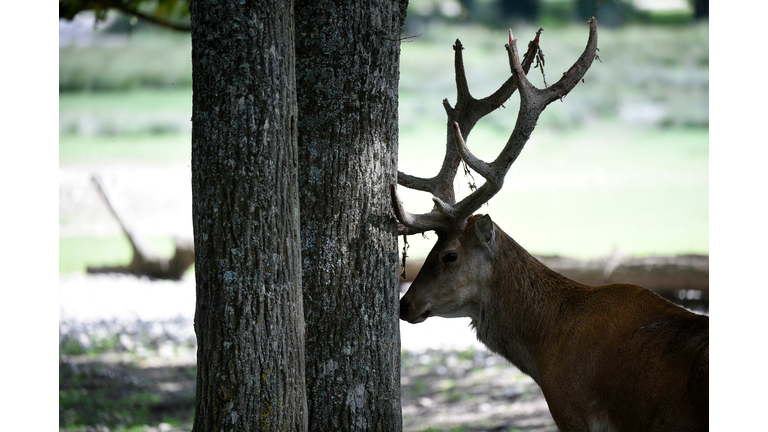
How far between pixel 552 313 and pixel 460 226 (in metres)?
0.68

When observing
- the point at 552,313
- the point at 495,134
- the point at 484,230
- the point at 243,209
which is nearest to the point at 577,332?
the point at 552,313

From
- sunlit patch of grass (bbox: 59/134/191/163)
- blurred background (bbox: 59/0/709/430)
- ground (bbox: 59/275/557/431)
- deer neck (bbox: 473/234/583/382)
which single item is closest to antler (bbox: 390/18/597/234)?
deer neck (bbox: 473/234/583/382)

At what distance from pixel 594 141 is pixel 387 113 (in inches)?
359

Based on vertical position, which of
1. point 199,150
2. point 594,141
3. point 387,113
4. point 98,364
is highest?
point 594,141

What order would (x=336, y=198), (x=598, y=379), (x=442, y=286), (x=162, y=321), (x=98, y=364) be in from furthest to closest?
(x=162, y=321)
(x=98, y=364)
(x=442, y=286)
(x=598, y=379)
(x=336, y=198)

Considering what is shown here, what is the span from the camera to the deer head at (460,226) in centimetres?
326

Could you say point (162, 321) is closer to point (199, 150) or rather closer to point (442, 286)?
point (442, 286)

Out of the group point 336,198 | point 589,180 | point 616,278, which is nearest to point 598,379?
point 336,198

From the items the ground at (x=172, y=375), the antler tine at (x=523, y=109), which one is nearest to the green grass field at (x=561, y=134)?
the ground at (x=172, y=375)

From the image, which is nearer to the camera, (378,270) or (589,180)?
(378,270)

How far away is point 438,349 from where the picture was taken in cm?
807

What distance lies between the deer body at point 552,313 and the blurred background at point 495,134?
582 cm

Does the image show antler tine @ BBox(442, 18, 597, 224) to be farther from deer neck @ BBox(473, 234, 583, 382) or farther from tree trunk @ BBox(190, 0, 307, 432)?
tree trunk @ BBox(190, 0, 307, 432)

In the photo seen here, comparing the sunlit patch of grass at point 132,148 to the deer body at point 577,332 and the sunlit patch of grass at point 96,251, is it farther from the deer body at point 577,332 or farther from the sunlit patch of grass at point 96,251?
the deer body at point 577,332
